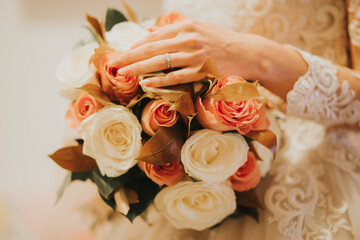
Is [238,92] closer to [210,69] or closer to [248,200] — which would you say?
[210,69]

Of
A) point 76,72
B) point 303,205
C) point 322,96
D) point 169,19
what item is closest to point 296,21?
point 322,96

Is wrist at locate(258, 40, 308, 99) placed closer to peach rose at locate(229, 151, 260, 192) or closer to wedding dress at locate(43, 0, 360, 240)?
wedding dress at locate(43, 0, 360, 240)

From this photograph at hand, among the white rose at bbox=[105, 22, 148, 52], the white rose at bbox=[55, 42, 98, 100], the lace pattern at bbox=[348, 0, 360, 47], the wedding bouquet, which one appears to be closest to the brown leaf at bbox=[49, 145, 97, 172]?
the wedding bouquet

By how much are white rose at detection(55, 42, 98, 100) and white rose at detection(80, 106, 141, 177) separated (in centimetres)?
9

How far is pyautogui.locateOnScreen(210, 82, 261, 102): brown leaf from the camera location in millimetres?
438

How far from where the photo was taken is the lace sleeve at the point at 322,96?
585 millimetres

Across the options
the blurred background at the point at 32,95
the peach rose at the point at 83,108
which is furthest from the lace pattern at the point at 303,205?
the blurred background at the point at 32,95

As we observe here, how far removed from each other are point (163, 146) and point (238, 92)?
15cm

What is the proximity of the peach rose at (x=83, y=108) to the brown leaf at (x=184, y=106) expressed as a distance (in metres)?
0.16

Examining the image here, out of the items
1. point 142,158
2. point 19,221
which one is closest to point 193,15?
point 142,158

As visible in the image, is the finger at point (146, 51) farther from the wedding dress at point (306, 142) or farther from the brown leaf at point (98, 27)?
the wedding dress at point (306, 142)

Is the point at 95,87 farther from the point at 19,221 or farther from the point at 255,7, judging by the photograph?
the point at 19,221

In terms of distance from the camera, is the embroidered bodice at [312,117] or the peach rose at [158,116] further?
the embroidered bodice at [312,117]

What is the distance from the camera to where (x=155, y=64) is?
50 centimetres
